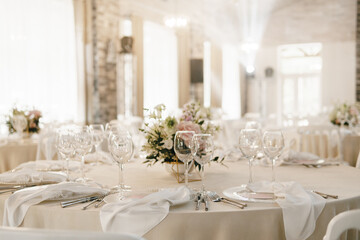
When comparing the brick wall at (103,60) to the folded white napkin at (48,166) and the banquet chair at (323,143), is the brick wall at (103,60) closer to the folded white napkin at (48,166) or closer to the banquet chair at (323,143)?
the banquet chair at (323,143)

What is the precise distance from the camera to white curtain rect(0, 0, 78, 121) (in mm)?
6164

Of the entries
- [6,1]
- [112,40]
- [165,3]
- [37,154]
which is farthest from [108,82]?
[37,154]

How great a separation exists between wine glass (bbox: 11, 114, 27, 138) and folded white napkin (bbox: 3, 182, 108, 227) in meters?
2.82

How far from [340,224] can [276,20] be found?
13422 millimetres

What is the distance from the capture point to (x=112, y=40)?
25.8ft

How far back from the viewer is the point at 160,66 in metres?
9.84

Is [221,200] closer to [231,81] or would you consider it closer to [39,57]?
[39,57]

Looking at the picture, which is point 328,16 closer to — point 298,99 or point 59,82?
point 298,99

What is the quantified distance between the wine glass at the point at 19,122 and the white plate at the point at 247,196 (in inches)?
123

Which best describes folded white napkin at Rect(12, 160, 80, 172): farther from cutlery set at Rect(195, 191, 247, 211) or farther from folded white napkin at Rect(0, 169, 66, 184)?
cutlery set at Rect(195, 191, 247, 211)

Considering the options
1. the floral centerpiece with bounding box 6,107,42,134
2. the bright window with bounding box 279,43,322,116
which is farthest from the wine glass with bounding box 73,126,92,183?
the bright window with bounding box 279,43,322,116

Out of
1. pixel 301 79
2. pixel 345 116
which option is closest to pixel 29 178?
pixel 345 116

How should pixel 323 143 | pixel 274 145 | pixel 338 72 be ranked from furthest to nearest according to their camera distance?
pixel 338 72 → pixel 323 143 → pixel 274 145

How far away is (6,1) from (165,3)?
4.44 m
